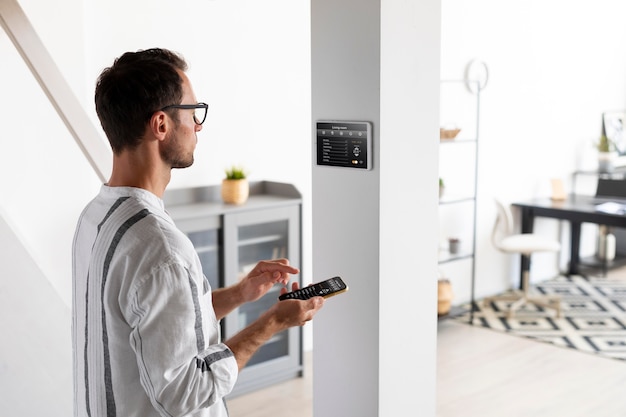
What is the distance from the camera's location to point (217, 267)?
3.97 m

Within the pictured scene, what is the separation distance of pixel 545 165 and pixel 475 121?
1.18 m

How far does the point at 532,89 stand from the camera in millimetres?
6371

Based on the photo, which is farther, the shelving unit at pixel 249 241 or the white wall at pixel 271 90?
the shelving unit at pixel 249 241

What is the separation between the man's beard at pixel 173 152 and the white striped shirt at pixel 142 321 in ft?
0.28

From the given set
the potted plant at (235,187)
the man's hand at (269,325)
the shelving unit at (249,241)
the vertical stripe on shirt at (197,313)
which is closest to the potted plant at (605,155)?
the shelving unit at (249,241)

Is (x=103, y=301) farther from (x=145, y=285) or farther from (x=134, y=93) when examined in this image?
(x=134, y=93)

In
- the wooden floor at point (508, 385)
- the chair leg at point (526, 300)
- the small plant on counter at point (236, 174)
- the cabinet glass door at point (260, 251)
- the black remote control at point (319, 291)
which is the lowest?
the wooden floor at point (508, 385)

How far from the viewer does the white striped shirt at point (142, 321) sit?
4.67 ft

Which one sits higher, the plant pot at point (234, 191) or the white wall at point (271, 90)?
the white wall at point (271, 90)

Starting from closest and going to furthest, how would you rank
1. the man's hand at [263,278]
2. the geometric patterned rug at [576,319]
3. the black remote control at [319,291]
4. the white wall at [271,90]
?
the black remote control at [319,291] < the man's hand at [263,278] < the white wall at [271,90] < the geometric patterned rug at [576,319]

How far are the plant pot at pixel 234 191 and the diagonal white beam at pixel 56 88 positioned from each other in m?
1.62

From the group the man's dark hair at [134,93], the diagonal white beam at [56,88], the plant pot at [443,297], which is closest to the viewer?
the man's dark hair at [134,93]

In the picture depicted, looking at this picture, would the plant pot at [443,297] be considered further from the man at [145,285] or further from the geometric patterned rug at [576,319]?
A: the man at [145,285]

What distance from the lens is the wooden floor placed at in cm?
393
